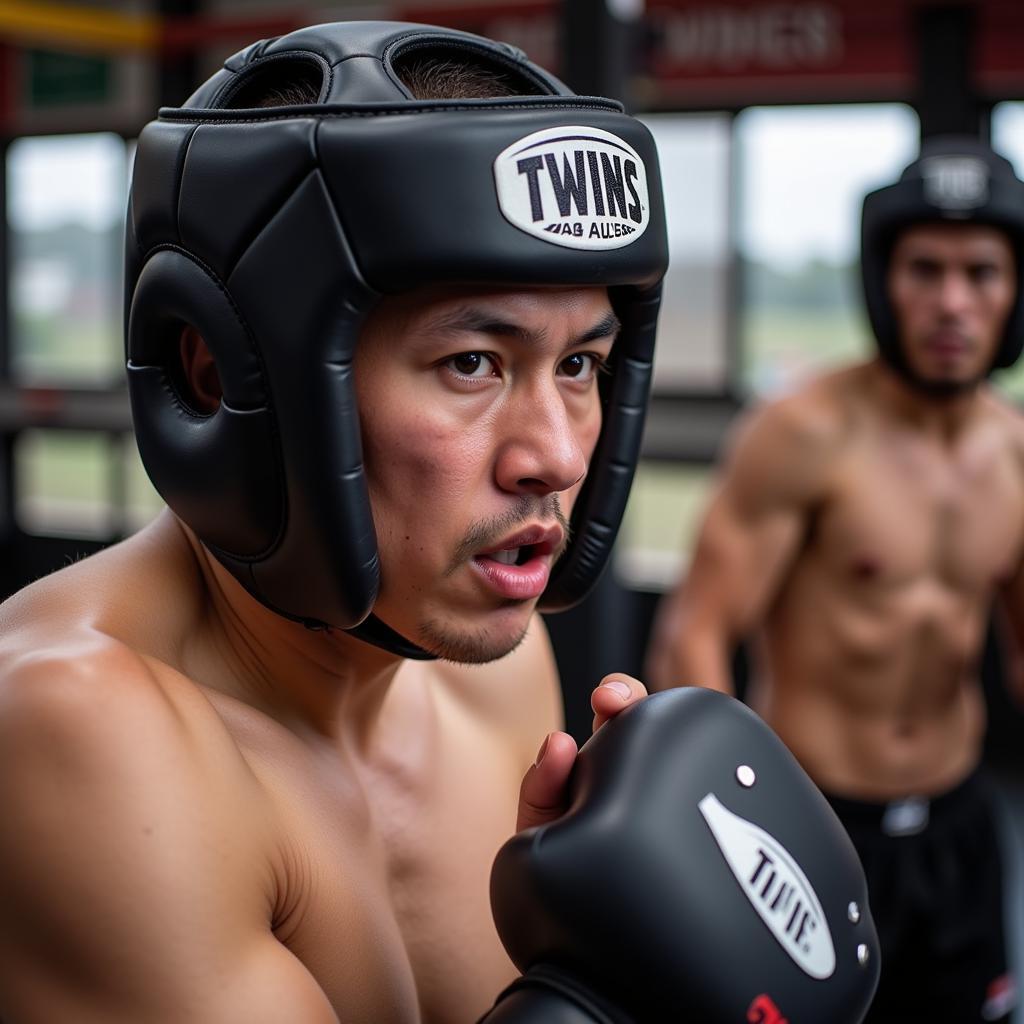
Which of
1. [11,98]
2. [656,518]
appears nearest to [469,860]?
[656,518]

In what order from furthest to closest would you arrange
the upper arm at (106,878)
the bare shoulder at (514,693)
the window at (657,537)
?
the window at (657,537) → the bare shoulder at (514,693) → the upper arm at (106,878)

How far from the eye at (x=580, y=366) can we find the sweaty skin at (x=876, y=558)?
1.55 meters

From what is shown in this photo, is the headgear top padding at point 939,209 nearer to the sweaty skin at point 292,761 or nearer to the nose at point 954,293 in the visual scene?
the nose at point 954,293

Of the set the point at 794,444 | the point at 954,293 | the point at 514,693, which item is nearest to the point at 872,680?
the point at 794,444

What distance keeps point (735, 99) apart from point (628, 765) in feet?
17.1

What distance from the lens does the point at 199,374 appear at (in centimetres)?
101

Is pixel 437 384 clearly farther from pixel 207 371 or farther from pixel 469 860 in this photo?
pixel 469 860

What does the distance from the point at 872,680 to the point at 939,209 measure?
2.93ft

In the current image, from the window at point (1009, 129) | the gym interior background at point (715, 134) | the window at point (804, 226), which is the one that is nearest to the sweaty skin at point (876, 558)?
the gym interior background at point (715, 134)

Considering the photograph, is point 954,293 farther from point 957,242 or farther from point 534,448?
point 534,448

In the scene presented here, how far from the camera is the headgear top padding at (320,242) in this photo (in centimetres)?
90

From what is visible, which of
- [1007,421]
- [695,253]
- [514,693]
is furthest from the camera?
[695,253]

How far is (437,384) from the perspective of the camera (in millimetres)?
961

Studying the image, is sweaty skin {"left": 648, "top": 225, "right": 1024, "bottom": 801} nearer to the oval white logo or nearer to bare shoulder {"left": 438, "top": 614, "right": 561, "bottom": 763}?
bare shoulder {"left": 438, "top": 614, "right": 561, "bottom": 763}
